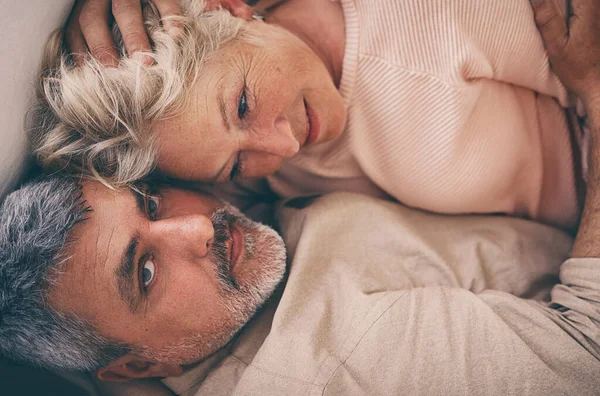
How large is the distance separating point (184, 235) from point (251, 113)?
0.34 metres

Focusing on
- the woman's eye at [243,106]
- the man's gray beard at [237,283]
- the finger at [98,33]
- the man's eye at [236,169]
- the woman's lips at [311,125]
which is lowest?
the man's gray beard at [237,283]

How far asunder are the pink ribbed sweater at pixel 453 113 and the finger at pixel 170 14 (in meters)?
0.47

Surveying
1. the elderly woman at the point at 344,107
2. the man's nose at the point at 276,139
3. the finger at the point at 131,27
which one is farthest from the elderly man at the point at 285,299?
the finger at the point at 131,27

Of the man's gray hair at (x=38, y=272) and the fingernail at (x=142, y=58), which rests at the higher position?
the fingernail at (x=142, y=58)

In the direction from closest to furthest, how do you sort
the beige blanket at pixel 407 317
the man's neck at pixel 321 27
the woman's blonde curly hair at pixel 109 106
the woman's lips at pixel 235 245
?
the beige blanket at pixel 407 317 → the woman's blonde curly hair at pixel 109 106 → the woman's lips at pixel 235 245 → the man's neck at pixel 321 27

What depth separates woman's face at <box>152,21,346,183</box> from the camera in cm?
110

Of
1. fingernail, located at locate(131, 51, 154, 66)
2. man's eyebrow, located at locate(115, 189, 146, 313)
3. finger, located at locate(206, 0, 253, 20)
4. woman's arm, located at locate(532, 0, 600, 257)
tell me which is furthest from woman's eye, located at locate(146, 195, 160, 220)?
woman's arm, located at locate(532, 0, 600, 257)

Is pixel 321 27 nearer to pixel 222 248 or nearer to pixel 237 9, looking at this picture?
pixel 237 9

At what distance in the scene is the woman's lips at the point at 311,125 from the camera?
4.20ft

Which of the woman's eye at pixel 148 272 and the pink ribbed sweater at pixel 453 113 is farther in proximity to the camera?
the pink ribbed sweater at pixel 453 113

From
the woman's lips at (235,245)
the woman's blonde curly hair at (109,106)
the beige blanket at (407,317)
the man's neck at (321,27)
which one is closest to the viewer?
the beige blanket at (407,317)

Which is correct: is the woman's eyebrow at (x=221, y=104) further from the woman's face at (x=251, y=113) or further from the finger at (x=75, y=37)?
the finger at (x=75, y=37)

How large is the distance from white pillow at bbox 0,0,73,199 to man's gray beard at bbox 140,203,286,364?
480 mm

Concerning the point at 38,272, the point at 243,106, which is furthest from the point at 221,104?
the point at 38,272
